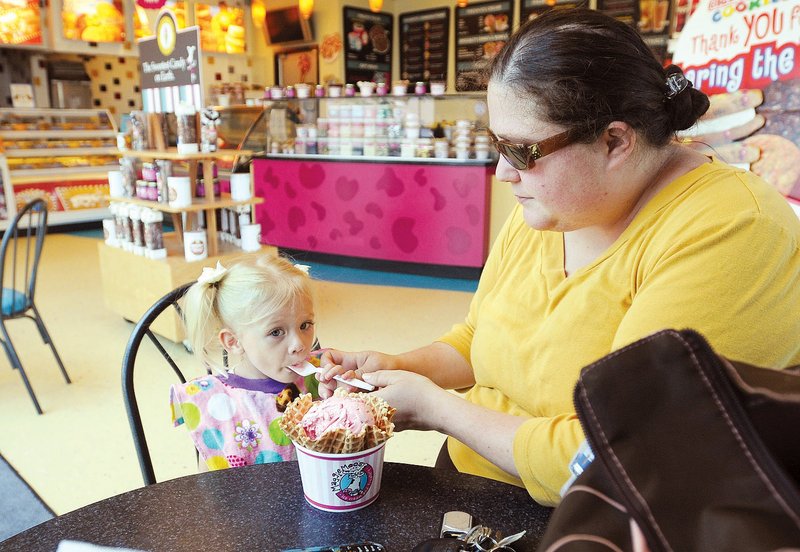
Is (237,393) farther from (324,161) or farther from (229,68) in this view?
(229,68)

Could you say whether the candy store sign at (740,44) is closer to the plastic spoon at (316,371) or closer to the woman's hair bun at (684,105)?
the woman's hair bun at (684,105)

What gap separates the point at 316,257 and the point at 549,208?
542cm

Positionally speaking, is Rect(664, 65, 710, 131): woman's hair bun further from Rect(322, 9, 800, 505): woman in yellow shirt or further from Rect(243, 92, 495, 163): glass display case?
Rect(243, 92, 495, 163): glass display case

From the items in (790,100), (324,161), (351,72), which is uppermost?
(351,72)

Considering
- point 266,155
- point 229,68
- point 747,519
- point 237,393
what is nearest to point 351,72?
point 229,68

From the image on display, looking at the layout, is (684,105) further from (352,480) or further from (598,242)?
(352,480)

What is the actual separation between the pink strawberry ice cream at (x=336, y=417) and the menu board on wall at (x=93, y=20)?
8967 mm

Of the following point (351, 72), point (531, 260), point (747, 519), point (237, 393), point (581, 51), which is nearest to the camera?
point (747, 519)

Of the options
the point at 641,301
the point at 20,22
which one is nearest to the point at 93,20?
the point at 20,22

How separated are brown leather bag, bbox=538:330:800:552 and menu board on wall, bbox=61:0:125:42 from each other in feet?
31.2

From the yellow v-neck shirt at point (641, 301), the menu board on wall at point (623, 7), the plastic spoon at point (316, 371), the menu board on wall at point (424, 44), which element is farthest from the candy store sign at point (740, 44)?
the menu board on wall at point (424, 44)

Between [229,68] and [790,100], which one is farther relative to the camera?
[229,68]

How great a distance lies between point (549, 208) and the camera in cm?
117

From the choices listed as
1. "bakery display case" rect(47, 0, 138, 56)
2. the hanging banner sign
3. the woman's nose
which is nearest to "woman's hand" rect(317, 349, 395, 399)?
the woman's nose
